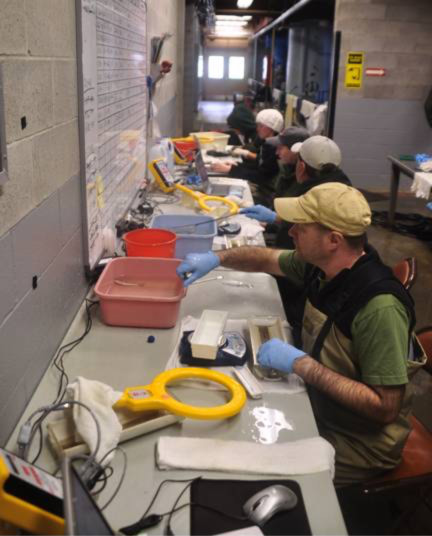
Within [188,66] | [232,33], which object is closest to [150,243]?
[188,66]

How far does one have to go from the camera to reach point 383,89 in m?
7.69

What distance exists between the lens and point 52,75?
1.53 m

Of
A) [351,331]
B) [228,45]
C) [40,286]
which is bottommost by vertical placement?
[351,331]

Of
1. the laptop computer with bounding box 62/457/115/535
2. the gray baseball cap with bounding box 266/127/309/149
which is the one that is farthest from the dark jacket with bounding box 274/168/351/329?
the laptop computer with bounding box 62/457/115/535

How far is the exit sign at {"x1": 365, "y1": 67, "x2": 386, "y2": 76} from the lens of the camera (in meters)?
7.61

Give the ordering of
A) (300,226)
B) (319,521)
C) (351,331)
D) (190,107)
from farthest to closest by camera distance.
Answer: (190,107), (300,226), (351,331), (319,521)

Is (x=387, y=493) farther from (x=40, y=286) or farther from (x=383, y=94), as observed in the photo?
(x=383, y=94)

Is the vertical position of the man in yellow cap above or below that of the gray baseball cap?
below

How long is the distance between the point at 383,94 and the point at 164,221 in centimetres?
601

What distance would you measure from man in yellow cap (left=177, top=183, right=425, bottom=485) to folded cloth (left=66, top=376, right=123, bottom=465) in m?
0.49

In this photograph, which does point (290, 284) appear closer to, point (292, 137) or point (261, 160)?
point (292, 137)

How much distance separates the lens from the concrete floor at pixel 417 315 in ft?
6.66

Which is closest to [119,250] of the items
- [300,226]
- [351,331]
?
[300,226]

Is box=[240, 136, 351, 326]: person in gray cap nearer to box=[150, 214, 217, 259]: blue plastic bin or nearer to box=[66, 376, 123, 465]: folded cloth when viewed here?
box=[150, 214, 217, 259]: blue plastic bin
